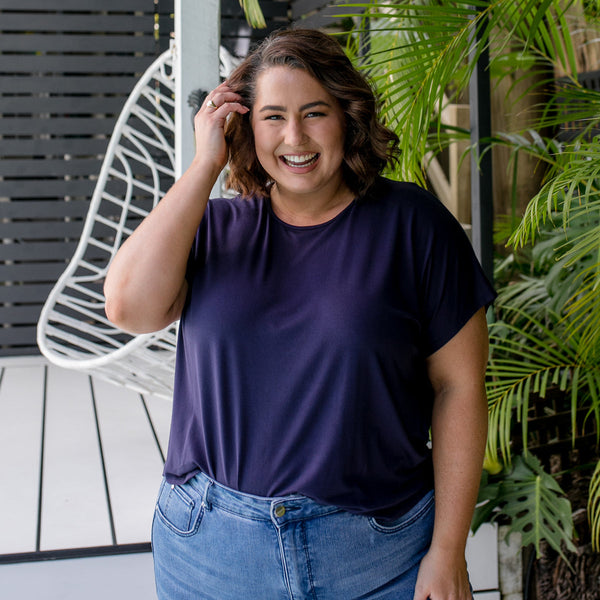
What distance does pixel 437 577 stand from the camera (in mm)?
1074

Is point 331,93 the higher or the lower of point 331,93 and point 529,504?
the higher

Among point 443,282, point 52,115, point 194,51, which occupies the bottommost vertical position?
point 443,282

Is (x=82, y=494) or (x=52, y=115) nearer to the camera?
(x=82, y=494)

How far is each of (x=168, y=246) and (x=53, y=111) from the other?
3208 mm

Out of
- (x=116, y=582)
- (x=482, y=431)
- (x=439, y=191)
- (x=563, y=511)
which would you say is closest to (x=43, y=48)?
(x=439, y=191)

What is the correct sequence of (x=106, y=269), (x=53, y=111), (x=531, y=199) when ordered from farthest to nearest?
(x=53, y=111), (x=106, y=269), (x=531, y=199)

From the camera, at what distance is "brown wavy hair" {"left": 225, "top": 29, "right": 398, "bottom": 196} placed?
1040 mm

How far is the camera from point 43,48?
3947 mm

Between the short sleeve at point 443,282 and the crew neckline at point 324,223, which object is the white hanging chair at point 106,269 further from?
the short sleeve at point 443,282

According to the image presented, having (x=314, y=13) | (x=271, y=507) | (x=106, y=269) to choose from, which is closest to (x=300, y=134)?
(x=271, y=507)

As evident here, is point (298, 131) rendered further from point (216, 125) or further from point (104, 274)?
point (104, 274)

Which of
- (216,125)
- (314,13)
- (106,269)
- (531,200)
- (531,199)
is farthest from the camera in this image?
(314,13)

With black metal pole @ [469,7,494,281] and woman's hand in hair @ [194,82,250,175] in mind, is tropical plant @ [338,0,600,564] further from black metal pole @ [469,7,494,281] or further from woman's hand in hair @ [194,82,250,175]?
woman's hand in hair @ [194,82,250,175]

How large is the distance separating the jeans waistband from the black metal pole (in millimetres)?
1022
